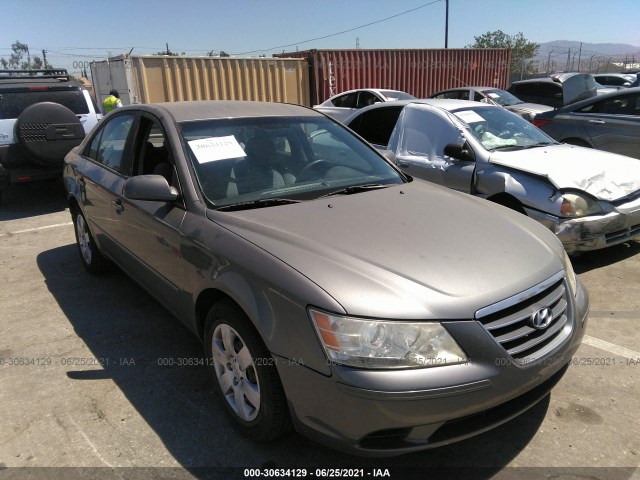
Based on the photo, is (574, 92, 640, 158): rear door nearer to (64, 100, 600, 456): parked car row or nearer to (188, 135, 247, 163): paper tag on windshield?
(64, 100, 600, 456): parked car row

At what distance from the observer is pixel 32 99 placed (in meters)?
7.59

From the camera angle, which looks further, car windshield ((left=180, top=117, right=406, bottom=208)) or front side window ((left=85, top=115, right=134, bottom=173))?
front side window ((left=85, top=115, right=134, bottom=173))

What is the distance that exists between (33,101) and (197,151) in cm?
609

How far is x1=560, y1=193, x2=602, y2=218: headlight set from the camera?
4203 millimetres

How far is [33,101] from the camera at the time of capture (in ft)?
24.9

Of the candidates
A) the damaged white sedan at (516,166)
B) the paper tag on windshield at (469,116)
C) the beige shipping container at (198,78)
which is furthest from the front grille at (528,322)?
the beige shipping container at (198,78)

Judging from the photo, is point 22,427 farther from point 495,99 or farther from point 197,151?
point 495,99

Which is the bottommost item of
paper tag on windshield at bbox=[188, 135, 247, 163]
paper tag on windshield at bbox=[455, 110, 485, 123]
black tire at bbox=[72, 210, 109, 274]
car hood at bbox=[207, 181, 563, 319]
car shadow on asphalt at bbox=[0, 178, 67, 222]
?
car shadow on asphalt at bbox=[0, 178, 67, 222]

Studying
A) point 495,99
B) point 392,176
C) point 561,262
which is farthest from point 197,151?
point 495,99

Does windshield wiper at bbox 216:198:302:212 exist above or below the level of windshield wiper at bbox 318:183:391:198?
above

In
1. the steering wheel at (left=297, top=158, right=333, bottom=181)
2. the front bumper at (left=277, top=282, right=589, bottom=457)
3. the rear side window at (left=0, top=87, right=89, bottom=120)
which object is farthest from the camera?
the rear side window at (left=0, top=87, right=89, bottom=120)

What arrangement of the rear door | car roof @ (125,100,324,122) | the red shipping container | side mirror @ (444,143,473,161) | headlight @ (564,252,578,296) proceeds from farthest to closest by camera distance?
the red shipping container
the rear door
side mirror @ (444,143,473,161)
car roof @ (125,100,324,122)
headlight @ (564,252,578,296)

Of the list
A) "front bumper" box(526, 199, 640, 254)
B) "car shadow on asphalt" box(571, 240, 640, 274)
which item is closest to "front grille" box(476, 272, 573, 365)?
"front bumper" box(526, 199, 640, 254)

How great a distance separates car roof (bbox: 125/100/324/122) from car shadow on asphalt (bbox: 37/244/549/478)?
1567mm
